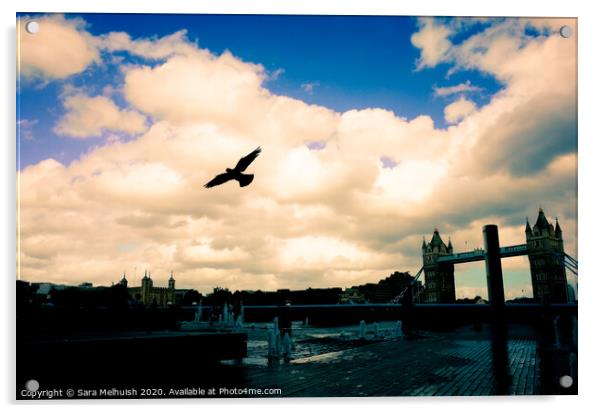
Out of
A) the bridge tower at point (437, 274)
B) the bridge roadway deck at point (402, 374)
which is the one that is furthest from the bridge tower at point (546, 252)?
the bridge tower at point (437, 274)

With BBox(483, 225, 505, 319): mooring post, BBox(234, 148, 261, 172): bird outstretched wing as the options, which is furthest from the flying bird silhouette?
BBox(483, 225, 505, 319): mooring post

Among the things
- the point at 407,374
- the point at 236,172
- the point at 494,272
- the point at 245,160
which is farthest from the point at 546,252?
the point at 236,172

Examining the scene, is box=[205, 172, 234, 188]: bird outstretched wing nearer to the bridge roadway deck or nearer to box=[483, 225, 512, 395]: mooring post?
the bridge roadway deck

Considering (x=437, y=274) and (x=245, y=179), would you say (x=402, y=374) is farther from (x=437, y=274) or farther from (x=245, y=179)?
(x=437, y=274)

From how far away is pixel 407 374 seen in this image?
8398 millimetres

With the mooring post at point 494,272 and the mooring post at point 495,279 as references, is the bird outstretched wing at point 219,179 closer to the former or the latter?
the mooring post at point 495,279

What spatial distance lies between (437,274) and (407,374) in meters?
71.8

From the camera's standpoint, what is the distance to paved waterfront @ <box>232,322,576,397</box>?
7.40 m

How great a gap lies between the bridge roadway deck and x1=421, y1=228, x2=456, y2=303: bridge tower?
64.3m

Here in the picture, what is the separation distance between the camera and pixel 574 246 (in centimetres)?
794

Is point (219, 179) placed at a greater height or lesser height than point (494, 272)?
greater
